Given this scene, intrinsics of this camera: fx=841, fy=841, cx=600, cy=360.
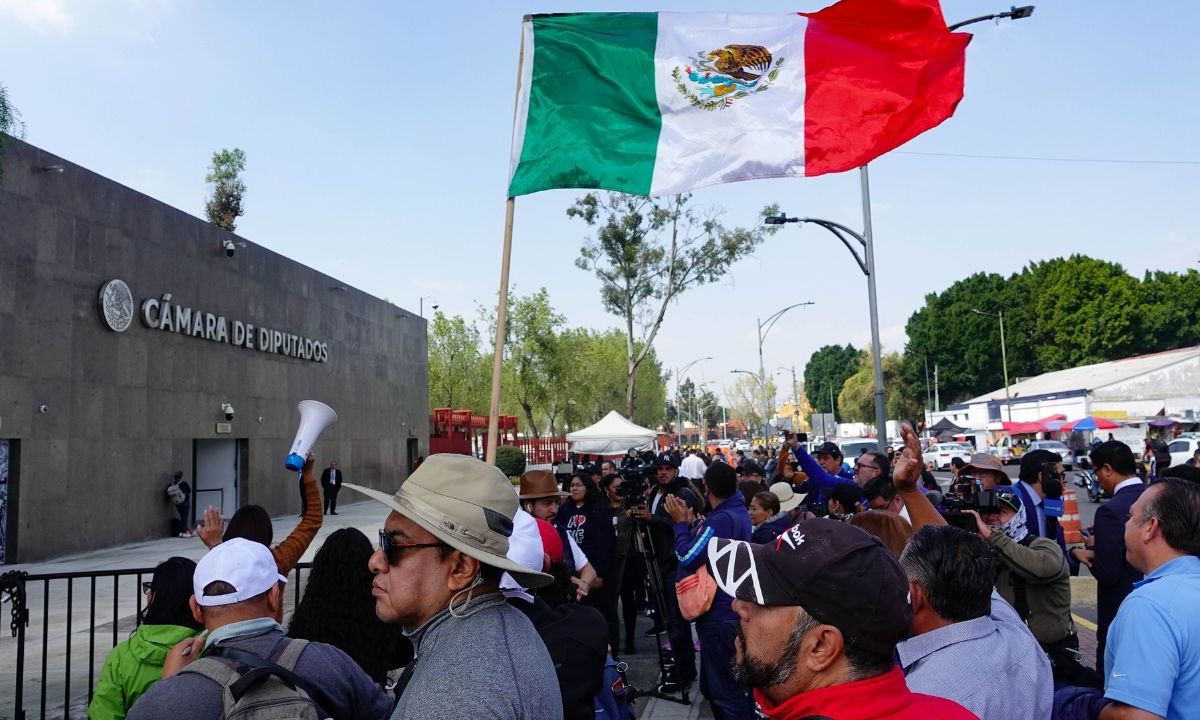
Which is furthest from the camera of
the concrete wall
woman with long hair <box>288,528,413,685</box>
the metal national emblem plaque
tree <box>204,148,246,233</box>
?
tree <box>204,148,246,233</box>

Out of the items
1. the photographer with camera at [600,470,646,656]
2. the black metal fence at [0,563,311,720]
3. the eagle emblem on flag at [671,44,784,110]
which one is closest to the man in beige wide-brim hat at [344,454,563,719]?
the black metal fence at [0,563,311,720]

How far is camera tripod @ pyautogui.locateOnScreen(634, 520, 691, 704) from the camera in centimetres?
709

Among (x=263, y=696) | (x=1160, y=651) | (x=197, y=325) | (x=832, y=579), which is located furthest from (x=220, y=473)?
(x=832, y=579)

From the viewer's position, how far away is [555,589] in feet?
14.8

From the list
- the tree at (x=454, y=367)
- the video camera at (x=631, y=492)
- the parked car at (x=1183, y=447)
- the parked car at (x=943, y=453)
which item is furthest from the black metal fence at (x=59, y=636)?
the tree at (x=454, y=367)

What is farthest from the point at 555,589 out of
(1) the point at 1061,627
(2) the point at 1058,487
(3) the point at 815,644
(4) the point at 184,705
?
(2) the point at 1058,487

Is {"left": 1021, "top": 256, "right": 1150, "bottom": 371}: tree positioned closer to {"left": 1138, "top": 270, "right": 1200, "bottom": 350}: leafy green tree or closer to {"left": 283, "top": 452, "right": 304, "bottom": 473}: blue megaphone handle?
{"left": 1138, "top": 270, "right": 1200, "bottom": 350}: leafy green tree

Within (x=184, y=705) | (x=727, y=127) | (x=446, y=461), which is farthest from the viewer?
(x=727, y=127)

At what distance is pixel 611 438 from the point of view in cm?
2500

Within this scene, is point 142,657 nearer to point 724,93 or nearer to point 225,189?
point 724,93

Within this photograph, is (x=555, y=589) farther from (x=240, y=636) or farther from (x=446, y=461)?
(x=446, y=461)

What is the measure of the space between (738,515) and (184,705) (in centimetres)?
412

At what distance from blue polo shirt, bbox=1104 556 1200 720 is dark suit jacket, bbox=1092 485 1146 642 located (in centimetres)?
204

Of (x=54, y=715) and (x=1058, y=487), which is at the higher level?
(x=1058, y=487)
